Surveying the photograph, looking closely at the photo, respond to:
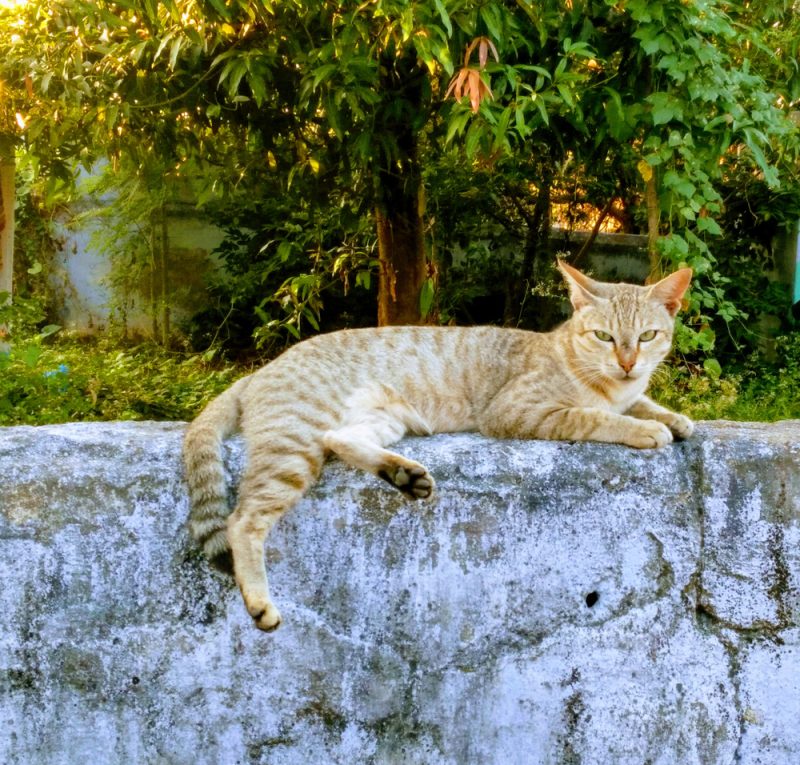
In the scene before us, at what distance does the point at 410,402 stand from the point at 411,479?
611mm

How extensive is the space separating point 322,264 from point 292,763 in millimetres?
3573

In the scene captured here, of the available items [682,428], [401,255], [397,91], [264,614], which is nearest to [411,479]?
[264,614]

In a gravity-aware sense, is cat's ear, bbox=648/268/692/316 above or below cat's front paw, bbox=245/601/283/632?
above

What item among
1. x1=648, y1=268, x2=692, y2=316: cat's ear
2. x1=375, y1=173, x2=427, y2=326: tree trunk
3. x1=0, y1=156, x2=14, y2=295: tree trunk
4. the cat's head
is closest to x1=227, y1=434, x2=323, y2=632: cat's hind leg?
the cat's head

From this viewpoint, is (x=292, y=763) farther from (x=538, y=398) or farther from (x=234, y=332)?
(x=234, y=332)

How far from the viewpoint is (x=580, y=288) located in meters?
3.16

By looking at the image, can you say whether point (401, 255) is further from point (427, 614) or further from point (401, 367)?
point (427, 614)

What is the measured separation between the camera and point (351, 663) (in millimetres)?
2525

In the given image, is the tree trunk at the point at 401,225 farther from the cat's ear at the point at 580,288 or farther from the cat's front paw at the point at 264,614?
the cat's front paw at the point at 264,614

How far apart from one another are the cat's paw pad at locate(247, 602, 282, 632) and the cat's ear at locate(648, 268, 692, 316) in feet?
5.42

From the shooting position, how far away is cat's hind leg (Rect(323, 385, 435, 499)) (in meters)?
2.47

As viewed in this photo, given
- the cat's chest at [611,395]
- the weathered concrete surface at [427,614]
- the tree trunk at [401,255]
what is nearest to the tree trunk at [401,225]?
the tree trunk at [401,255]

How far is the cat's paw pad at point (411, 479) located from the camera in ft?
8.09

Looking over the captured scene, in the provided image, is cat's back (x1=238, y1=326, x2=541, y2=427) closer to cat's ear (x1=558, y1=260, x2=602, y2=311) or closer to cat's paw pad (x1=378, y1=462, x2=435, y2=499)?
cat's ear (x1=558, y1=260, x2=602, y2=311)
